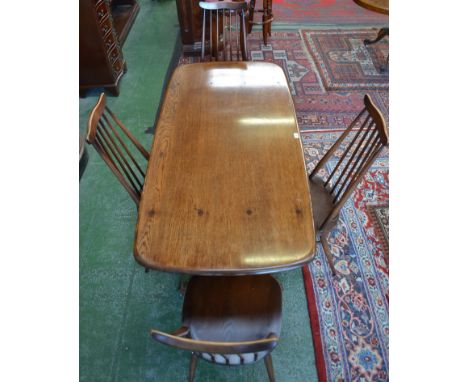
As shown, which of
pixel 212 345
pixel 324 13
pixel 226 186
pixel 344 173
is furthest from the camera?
pixel 324 13

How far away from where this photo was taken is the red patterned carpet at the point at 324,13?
153 inches

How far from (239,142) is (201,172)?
0.24 meters

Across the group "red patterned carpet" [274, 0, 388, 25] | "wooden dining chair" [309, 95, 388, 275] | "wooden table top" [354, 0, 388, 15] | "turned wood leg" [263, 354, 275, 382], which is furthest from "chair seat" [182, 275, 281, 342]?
"red patterned carpet" [274, 0, 388, 25]

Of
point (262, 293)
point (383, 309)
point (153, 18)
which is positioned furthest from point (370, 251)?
point (153, 18)

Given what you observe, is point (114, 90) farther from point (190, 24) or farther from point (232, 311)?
point (232, 311)

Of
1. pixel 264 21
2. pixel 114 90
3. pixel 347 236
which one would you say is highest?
pixel 264 21

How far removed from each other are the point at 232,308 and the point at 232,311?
0.04 feet

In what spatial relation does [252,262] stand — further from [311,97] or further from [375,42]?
[375,42]

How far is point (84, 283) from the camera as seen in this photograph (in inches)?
65.6

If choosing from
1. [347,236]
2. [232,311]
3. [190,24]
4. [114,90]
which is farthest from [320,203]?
[190,24]

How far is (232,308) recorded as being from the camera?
3.76 feet

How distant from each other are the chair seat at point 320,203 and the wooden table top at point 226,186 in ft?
1.12

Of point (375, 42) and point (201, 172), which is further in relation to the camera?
point (375, 42)

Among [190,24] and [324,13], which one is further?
[324,13]
